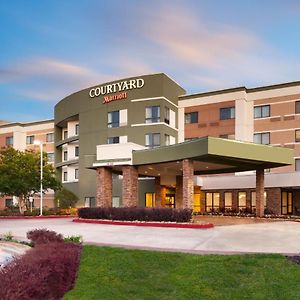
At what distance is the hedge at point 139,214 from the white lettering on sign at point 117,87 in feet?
70.1

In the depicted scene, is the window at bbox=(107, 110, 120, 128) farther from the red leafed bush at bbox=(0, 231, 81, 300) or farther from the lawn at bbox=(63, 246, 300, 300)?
the red leafed bush at bbox=(0, 231, 81, 300)

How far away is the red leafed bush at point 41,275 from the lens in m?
8.45

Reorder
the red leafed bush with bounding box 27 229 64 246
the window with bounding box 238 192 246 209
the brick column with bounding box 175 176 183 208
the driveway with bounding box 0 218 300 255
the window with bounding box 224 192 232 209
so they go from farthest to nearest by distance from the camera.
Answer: the window with bounding box 224 192 232 209, the window with bounding box 238 192 246 209, the brick column with bounding box 175 176 183 208, the red leafed bush with bounding box 27 229 64 246, the driveway with bounding box 0 218 300 255

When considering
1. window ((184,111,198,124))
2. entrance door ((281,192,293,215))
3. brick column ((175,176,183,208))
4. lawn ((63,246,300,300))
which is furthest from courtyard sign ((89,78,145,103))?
lawn ((63,246,300,300))

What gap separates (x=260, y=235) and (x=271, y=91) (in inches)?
1179

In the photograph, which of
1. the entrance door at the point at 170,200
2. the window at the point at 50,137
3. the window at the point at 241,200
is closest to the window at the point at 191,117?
the entrance door at the point at 170,200

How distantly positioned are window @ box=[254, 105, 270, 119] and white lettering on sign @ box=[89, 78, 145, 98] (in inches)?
517

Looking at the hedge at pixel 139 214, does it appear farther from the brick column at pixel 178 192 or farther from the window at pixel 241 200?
the window at pixel 241 200

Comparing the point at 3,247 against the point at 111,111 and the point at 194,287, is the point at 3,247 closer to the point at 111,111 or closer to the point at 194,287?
the point at 194,287

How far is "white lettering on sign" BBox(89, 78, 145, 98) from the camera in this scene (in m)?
51.0

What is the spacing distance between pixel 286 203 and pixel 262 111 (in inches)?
407

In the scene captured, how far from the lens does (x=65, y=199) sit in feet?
176

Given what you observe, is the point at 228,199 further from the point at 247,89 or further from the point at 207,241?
the point at 207,241

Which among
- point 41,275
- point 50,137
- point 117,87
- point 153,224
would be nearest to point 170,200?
point 117,87
